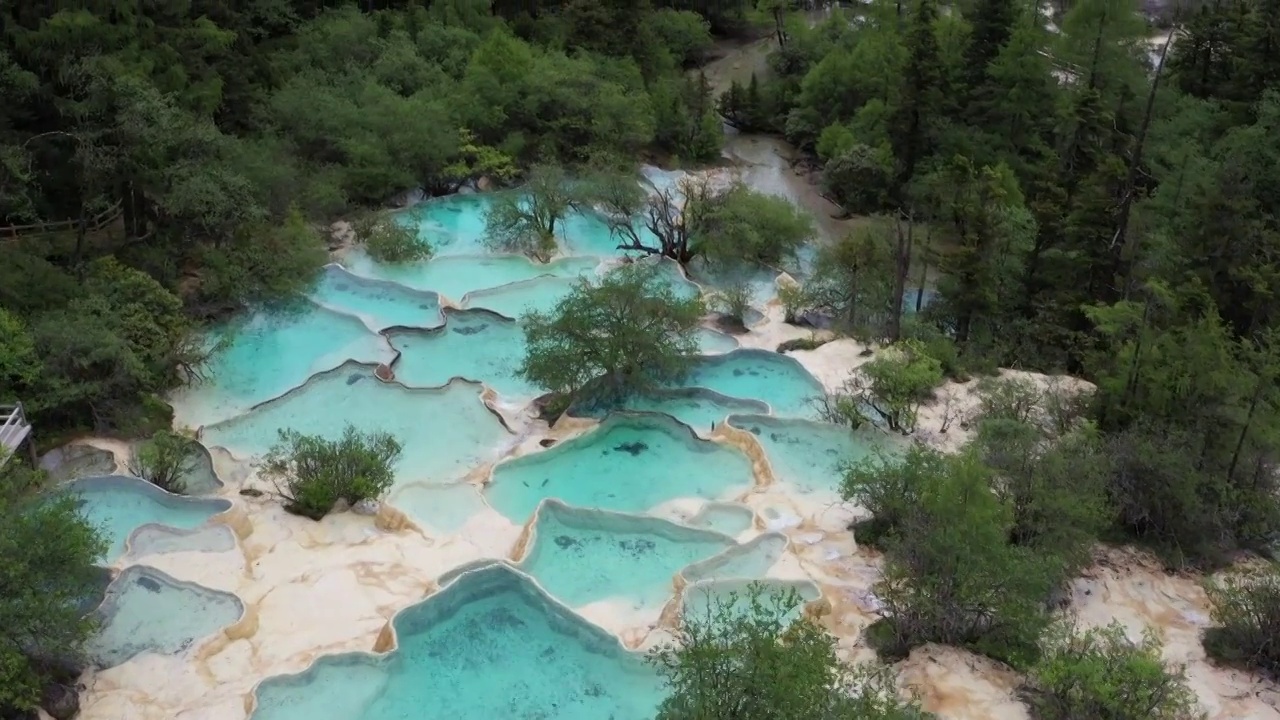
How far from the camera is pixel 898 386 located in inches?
737

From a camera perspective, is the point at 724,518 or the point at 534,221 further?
the point at 534,221

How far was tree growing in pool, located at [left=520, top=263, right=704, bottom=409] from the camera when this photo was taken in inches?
766

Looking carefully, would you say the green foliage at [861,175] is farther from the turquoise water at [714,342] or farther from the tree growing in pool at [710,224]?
the turquoise water at [714,342]

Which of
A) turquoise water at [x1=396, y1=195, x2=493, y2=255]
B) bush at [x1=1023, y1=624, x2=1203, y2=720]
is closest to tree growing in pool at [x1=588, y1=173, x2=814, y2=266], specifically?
turquoise water at [x1=396, y1=195, x2=493, y2=255]

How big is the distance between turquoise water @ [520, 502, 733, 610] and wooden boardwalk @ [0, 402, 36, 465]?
776cm

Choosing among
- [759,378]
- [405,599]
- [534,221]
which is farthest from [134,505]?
[534,221]

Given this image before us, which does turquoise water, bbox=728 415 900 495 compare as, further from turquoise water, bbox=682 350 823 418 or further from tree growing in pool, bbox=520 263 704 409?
tree growing in pool, bbox=520 263 704 409

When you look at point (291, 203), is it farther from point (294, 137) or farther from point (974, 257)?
point (974, 257)

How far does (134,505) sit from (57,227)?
32.6ft

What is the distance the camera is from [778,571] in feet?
49.7

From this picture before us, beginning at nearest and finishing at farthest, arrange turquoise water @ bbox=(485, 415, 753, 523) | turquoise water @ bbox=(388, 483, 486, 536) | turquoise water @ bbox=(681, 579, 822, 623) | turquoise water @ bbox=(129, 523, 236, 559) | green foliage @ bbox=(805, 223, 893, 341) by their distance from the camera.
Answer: turquoise water @ bbox=(681, 579, 822, 623)
turquoise water @ bbox=(129, 523, 236, 559)
turquoise water @ bbox=(388, 483, 486, 536)
turquoise water @ bbox=(485, 415, 753, 523)
green foliage @ bbox=(805, 223, 893, 341)

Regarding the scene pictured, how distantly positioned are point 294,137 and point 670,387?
588 inches

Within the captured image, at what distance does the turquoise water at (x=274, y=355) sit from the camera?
1988 cm

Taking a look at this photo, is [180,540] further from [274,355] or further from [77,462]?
[274,355]
